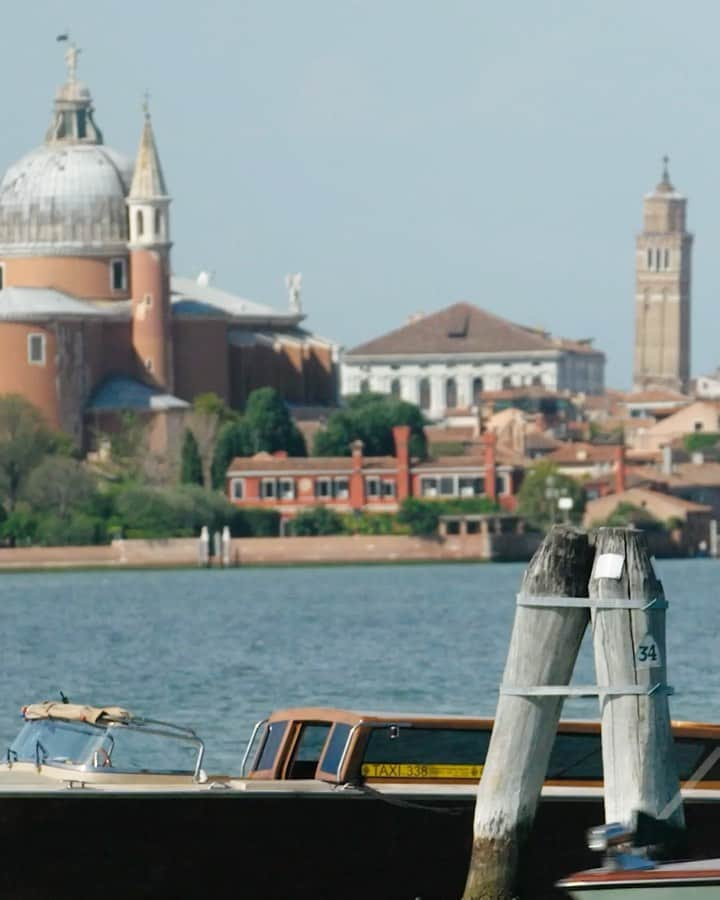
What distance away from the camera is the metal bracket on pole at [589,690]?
1240cm

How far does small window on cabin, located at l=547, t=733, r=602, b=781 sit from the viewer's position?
526 inches

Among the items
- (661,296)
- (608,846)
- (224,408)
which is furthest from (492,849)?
(661,296)

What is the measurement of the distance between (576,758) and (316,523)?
6678cm

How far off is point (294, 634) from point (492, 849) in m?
27.0

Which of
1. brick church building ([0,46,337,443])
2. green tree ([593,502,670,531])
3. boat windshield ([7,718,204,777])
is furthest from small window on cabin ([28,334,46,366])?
boat windshield ([7,718,204,777])

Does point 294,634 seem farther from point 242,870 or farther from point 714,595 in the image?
point 242,870

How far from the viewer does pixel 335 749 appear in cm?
1327

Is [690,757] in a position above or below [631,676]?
below

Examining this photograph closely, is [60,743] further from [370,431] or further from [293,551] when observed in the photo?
[370,431]

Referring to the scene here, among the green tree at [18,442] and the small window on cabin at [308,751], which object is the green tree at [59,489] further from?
the small window on cabin at [308,751]

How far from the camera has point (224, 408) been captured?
89.2 m

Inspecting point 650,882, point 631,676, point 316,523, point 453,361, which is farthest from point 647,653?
point 453,361

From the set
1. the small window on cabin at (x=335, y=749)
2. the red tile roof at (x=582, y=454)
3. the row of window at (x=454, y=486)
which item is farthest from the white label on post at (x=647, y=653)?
the red tile roof at (x=582, y=454)

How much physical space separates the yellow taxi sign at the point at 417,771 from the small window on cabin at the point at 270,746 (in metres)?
0.47
